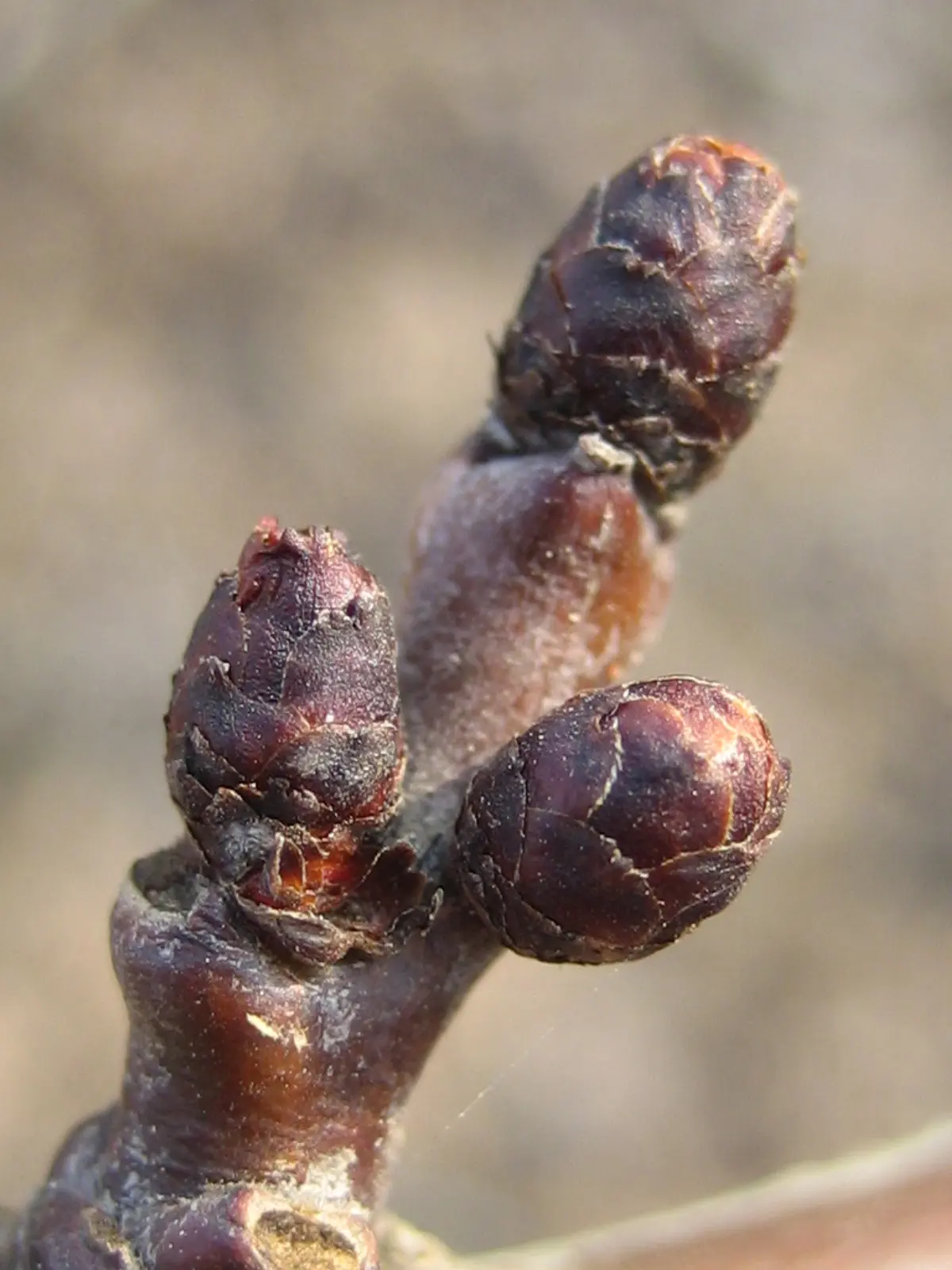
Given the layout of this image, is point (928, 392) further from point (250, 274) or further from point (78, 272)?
point (78, 272)

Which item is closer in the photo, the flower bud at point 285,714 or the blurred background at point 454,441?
the flower bud at point 285,714

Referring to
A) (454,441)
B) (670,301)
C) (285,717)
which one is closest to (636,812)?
(285,717)

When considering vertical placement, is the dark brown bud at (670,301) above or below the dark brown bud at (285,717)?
above

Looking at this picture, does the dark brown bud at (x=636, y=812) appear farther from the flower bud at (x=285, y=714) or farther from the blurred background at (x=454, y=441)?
the blurred background at (x=454, y=441)

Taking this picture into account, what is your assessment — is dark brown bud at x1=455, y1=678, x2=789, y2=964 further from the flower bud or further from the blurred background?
the blurred background

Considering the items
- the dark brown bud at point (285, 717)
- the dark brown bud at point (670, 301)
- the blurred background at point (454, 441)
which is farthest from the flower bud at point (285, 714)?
the blurred background at point (454, 441)

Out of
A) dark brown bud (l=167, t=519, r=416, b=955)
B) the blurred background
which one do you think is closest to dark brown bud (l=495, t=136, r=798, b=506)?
dark brown bud (l=167, t=519, r=416, b=955)

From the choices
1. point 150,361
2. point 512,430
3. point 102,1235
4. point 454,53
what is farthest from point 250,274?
point 102,1235
